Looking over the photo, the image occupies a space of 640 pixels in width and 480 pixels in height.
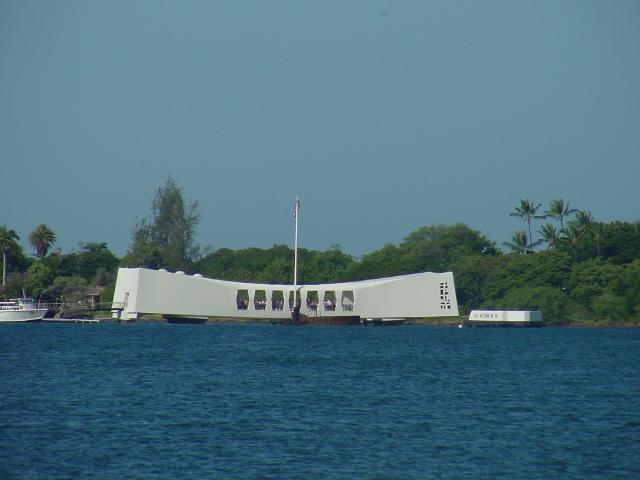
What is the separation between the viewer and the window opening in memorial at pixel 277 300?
9406 cm

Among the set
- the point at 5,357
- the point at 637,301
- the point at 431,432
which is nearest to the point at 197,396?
the point at 431,432

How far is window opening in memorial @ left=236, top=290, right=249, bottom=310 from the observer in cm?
9225

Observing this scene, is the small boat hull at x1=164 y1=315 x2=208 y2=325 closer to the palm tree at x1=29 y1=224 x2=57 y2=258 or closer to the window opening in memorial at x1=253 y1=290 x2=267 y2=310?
the window opening in memorial at x1=253 y1=290 x2=267 y2=310

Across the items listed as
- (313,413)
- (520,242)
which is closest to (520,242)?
(520,242)

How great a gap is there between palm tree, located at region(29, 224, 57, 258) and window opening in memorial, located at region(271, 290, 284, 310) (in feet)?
109

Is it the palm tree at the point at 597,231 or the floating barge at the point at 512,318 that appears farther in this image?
the palm tree at the point at 597,231

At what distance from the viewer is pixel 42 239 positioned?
11850 centimetres

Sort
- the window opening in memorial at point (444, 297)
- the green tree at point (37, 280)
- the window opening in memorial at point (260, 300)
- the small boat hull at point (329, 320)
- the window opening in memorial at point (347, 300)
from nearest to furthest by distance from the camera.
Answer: the small boat hull at point (329, 320) < the window opening in memorial at point (444, 297) < the window opening in memorial at point (260, 300) < the window opening in memorial at point (347, 300) < the green tree at point (37, 280)

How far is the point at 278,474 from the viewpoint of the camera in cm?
2223

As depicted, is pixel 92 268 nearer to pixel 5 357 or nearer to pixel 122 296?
pixel 122 296

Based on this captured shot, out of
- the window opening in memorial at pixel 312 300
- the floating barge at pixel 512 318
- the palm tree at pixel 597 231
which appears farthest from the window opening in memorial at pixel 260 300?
the palm tree at pixel 597 231

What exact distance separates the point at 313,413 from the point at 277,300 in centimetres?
6435

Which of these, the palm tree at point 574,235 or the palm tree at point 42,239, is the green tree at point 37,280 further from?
the palm tree at point 574,235

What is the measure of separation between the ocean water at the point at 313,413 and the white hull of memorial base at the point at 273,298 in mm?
30410
